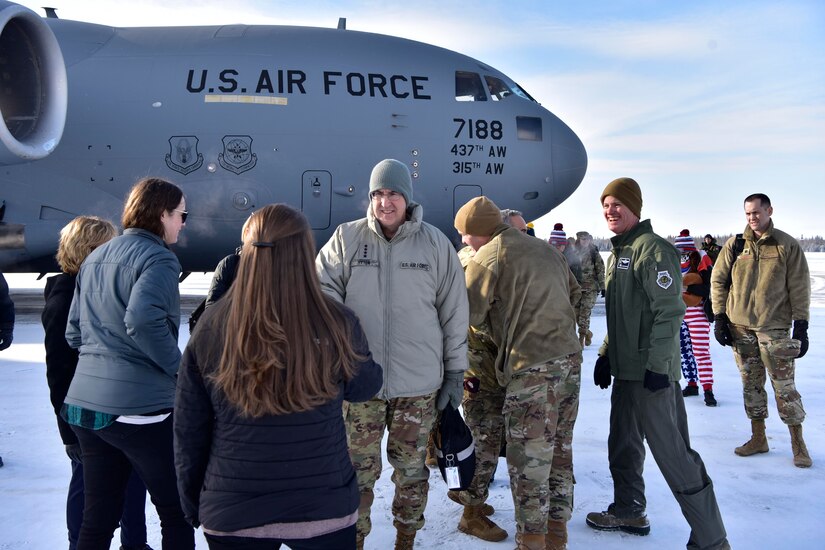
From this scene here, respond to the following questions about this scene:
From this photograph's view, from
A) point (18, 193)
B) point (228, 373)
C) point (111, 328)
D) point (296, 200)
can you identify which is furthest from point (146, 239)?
point (18, 193)

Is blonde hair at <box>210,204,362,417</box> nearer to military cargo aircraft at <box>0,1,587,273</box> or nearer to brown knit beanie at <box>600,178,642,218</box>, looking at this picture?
brown knit beanie at <box>600,178,642,218</box>

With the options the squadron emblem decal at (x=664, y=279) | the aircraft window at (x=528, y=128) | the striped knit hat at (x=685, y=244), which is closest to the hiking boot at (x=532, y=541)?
the squadron emblem decal at (x=664, y=279)

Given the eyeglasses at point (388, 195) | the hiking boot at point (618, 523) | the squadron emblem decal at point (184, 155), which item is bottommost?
the hiking boot at point (618, 523)

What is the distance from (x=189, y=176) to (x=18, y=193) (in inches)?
90.2

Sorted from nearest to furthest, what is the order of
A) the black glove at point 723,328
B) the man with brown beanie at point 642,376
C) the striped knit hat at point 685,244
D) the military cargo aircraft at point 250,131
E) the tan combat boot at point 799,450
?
the man with brown beanie at point 642,376 < the tan combat boot at point 799,450 < the black glove at point 723,328 < the striped knit hat at point 685,244 < the military cargo aircraft at point 250,131

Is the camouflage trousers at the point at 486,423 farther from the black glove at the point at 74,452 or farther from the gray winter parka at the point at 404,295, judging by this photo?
the black glove at the point at 74,452

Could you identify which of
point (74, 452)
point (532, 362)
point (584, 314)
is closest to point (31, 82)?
point (74, 452)

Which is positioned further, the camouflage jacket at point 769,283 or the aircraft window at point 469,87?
the aircraft window at point 469,87

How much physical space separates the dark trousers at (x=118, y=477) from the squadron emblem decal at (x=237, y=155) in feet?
20.8

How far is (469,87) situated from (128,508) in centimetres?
758

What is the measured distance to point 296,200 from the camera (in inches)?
340

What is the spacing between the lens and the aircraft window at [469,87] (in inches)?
356

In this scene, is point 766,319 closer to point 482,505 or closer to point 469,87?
point 482,505

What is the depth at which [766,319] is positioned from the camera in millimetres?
4672
